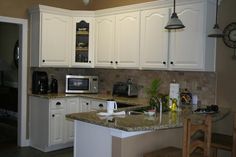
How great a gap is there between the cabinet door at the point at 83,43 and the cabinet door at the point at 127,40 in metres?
0.61

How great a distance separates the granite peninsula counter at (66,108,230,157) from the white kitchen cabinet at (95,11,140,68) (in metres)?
1.61

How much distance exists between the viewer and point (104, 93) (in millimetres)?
5512

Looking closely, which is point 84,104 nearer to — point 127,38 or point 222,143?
point 127,38

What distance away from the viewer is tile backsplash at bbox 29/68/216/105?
4.15 meters

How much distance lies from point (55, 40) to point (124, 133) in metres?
2.85

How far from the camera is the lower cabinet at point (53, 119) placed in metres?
4.73

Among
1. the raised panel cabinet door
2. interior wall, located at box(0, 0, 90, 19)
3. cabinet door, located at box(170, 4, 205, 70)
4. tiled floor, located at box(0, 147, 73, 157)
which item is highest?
interior wall, located at box(0, 0, 90, 19)

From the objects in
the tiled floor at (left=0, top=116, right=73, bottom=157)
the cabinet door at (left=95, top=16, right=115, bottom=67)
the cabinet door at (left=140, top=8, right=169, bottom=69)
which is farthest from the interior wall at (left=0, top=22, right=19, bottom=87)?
the cabinet door at (left=140, top=8, right=169, bottom=69)

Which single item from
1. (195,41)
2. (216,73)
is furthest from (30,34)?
(216,73)

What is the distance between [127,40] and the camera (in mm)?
4703

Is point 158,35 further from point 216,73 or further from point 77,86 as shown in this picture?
point 77,86

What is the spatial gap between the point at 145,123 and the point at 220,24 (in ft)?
6.78

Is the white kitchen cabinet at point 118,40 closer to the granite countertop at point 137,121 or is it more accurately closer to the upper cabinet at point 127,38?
the upper cabinet at point 127,38

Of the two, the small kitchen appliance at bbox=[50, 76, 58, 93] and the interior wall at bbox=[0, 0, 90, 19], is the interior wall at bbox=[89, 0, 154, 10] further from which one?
the small kitchen appliance at bbox=[50, 76, 58, 93]
